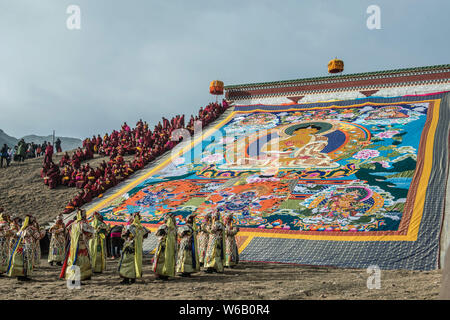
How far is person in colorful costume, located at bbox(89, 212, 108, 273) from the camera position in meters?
7.85

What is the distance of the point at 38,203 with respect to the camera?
14078 millimetres

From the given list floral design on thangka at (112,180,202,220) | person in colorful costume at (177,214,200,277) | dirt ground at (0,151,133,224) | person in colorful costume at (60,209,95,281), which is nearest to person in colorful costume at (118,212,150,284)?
person in colorful costume at (60,209,95,281)

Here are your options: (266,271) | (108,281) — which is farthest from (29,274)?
(266,271)

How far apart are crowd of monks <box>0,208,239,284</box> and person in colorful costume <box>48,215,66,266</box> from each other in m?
1.36

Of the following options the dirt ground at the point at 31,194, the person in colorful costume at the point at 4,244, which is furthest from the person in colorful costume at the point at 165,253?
the dirt ground at the point at 31,194

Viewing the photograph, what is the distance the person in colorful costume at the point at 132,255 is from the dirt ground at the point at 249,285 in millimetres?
191

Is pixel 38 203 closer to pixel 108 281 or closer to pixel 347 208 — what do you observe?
pixel 108 281

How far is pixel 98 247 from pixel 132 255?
5.66 ft

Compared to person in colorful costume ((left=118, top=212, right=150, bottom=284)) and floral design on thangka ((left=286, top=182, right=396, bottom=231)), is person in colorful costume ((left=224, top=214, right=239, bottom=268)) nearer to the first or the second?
person in colorful costume ((left=118, top=212, right=150, bottom=284))

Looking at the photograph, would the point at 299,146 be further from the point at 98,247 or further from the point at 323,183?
the point at 98,247

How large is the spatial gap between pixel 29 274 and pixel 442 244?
24.8ft

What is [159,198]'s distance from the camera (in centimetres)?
1263

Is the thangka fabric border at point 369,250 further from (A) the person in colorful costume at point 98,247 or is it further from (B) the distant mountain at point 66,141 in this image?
(B) the distant mountain at point 66,141

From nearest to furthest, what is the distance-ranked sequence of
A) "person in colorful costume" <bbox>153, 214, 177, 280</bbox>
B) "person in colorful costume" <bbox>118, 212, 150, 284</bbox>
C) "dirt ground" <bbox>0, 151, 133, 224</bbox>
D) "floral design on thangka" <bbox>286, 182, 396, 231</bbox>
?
1. "person in colorful costume" <bbox>118, 212, 150, 284</bbox>
2. "person in colorful costume" <bbox>153, 214, 177, 280</bbox>
3. "floral design on thangka" <bbox>286, 182, 396, 231</bbox>
4. "dirt ground" <bbox>0, 151, 133, 224</bbox>
